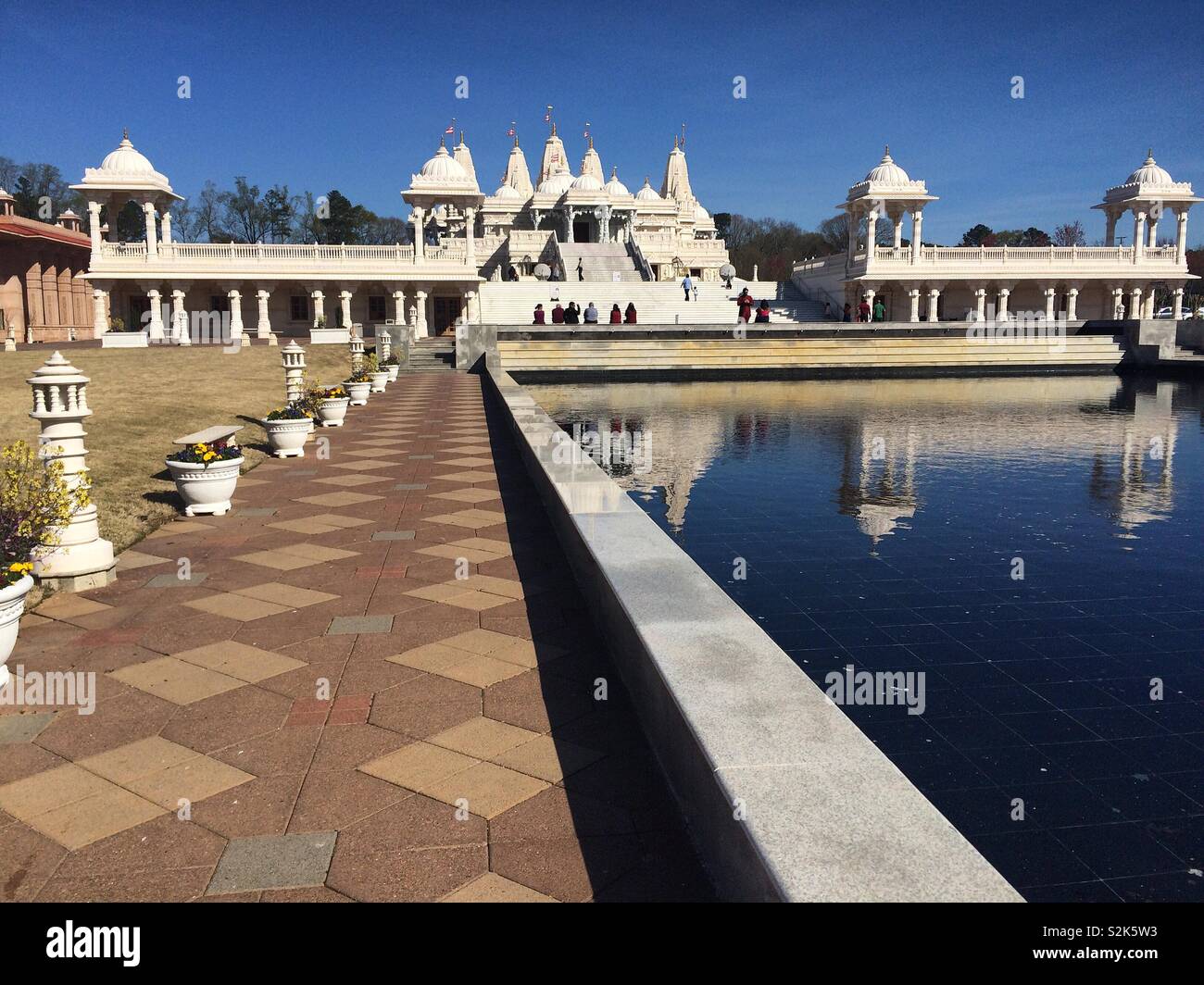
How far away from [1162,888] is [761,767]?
1585 millimetres

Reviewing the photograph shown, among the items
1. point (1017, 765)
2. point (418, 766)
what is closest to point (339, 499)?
point (418, 766)

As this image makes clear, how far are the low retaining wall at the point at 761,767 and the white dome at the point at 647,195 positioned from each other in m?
63.6

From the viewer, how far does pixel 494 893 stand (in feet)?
9.25

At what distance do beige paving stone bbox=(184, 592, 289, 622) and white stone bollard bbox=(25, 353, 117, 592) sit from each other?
2.74 feet

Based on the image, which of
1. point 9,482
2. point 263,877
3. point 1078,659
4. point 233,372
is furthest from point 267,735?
point 233,372

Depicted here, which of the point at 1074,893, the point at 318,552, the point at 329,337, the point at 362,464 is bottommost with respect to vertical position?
the point at 1074,893

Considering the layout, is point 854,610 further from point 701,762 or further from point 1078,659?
point 701,762

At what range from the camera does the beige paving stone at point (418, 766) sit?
3.54 metres

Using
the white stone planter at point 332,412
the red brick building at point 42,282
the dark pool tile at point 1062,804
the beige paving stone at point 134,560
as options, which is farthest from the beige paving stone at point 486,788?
the red brick building at point 42,282

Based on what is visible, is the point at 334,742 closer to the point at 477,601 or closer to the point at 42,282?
the point at 477,601

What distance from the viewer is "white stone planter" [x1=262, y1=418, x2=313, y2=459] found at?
11.6m

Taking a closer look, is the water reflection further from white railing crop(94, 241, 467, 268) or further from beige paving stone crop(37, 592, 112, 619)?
white railing crop(94, 241, 467, 268)

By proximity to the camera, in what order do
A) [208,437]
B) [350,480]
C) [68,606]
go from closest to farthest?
[68,606] < [208,437] < [350,480]

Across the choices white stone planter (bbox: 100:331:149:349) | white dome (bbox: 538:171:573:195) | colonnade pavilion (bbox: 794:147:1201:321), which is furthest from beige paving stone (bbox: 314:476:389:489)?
white dome (bbox: 538:171:573:195)
